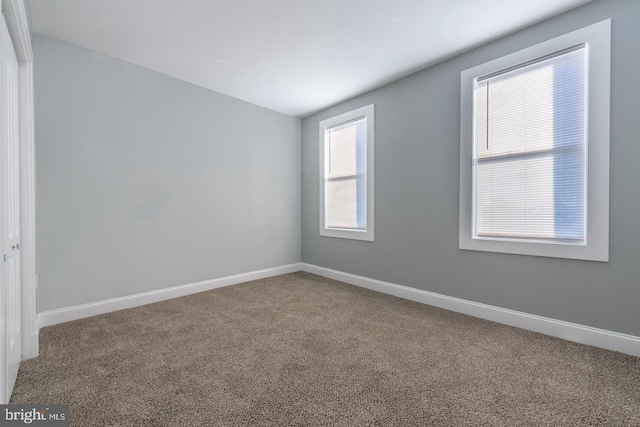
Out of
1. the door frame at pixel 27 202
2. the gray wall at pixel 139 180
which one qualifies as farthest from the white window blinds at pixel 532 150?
the door frame at pixel 27 202

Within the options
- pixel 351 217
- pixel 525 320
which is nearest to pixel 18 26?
pixel 351 217

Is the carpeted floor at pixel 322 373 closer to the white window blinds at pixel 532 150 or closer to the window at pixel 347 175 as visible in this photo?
the white window blinds at pixel 532 150

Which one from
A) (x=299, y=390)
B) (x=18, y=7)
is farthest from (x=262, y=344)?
(x=18, y=7)

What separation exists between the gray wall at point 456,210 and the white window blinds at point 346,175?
0.79ft

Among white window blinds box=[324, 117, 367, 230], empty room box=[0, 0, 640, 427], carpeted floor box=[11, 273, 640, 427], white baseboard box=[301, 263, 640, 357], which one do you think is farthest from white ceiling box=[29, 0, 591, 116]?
carpeted floor box=[11, 273, 640, 427]

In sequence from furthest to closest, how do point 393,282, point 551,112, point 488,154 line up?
1. point 393,282
2. point 488,154
3. point 551,112

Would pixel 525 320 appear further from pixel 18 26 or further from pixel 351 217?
pixel 18 26

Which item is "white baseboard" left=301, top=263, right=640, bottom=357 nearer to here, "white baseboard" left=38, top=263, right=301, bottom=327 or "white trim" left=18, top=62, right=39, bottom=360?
"white baseboard" left=38, top=263, right=301, bottom=327

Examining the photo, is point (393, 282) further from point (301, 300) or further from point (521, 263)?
point (521, 263)

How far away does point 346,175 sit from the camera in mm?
4098

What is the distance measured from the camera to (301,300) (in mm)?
3225

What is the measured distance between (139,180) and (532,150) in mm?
3877

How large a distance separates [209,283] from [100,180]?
1.67 meters

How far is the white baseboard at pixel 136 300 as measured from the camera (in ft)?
8.44
